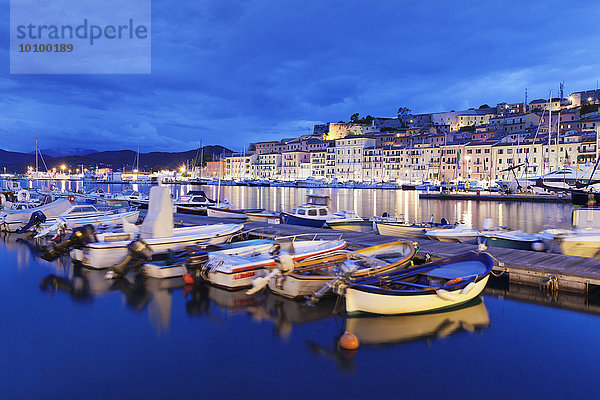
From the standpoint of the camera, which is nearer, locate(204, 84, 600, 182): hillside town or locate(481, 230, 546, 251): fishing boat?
locate(481, 230, 546, 251): fishing boat

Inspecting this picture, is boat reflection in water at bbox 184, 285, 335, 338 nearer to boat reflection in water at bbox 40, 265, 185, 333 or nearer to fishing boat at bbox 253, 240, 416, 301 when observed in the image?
fishing boat at bbox 253, 240, 416, 301

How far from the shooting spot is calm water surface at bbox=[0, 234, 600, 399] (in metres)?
7.18

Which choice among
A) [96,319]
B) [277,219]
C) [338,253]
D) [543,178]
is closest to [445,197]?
[543,178]

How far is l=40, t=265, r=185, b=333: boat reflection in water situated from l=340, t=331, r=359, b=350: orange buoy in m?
4.55

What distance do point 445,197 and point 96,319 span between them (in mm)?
71793

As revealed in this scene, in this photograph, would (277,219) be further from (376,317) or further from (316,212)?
(376,317)

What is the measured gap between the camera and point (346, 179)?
134500 millimetres

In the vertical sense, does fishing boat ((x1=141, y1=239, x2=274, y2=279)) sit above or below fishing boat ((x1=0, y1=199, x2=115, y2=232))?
below

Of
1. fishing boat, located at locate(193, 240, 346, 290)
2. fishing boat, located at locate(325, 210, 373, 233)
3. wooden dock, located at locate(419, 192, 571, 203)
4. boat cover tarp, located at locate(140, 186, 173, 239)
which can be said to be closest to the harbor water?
fishing boat, located at locate(193, 240, 346, 290)

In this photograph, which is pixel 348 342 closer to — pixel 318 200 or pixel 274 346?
pixel 274 346

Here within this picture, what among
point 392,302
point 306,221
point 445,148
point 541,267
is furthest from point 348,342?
point 445,148

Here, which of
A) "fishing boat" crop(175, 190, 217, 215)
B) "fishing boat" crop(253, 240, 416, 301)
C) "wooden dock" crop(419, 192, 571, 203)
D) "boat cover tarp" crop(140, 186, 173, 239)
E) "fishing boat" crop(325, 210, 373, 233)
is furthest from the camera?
"wooden dock" crop(419, 192, 571, 203)

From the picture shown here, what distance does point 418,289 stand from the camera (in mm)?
10734

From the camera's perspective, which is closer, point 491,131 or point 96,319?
point 96,319
